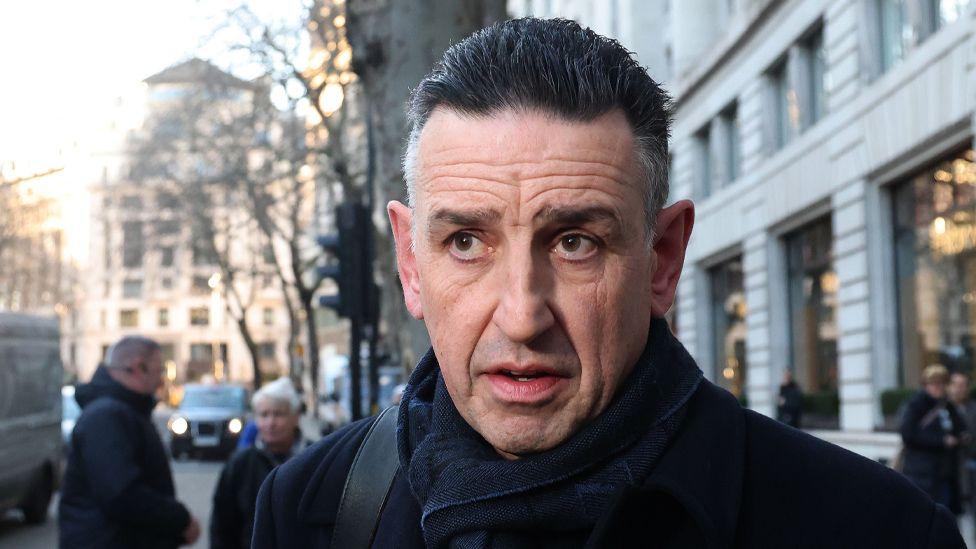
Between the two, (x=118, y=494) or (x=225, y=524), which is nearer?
(x=118, y=494)

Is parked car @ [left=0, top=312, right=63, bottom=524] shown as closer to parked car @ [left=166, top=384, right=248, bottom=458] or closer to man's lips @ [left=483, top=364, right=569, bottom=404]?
parked car @ [left=166, top=384, right=248, bottom=458]

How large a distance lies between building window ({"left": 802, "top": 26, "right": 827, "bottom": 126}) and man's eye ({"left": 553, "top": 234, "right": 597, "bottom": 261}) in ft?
72.8

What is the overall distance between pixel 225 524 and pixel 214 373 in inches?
4518

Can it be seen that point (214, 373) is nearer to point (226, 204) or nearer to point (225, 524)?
point (226, 204)

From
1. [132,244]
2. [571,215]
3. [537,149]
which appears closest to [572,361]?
[571,215]

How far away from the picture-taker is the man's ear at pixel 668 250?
2295mm

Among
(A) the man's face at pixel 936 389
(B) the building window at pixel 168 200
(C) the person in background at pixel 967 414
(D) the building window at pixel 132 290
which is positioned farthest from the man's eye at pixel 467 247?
A: (D) the building window at pixel 132 290

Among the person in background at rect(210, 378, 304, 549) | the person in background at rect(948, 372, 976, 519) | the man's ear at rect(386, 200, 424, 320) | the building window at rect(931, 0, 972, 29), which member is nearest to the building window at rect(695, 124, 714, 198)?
the building window at rect(931, 0, 972, 29)

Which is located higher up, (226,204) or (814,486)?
(226,204)

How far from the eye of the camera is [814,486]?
210cm

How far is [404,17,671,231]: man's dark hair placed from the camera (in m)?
2.13

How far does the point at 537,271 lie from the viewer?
2092mm

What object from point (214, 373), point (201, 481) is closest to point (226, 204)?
point (201, 481)

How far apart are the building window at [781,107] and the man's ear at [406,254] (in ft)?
77.5
